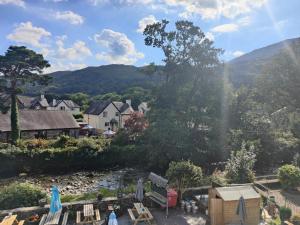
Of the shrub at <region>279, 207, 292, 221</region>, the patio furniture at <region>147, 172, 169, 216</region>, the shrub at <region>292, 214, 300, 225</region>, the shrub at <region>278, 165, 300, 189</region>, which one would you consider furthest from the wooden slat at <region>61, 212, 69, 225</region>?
the shrub at <region>278, 165, 300, 189</region>

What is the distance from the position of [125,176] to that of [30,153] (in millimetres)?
9797

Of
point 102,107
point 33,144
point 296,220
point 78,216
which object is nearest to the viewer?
point 296,220

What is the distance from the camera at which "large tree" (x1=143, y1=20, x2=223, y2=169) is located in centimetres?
2892

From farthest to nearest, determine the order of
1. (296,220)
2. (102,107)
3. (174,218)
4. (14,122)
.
A: 1. (102,107)
2. (14,122)
3. (174,218)
4. (296,220)

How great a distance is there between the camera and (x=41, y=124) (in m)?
42.3

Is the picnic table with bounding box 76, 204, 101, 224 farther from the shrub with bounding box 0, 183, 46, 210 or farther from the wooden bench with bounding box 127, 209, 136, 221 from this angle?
the shrub with bounding box 0, 183, 46, 210

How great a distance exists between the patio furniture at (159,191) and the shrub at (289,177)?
7180 mm

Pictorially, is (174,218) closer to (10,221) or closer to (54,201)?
(54,201)

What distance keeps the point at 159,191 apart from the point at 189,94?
17332 mm

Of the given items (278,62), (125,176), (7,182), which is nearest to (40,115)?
(7,182)

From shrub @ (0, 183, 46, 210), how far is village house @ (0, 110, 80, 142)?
2593cm

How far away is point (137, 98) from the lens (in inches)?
3661

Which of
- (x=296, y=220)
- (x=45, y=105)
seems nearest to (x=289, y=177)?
(x=296, y=220)

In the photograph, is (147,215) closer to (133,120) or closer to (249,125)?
(249,125)
